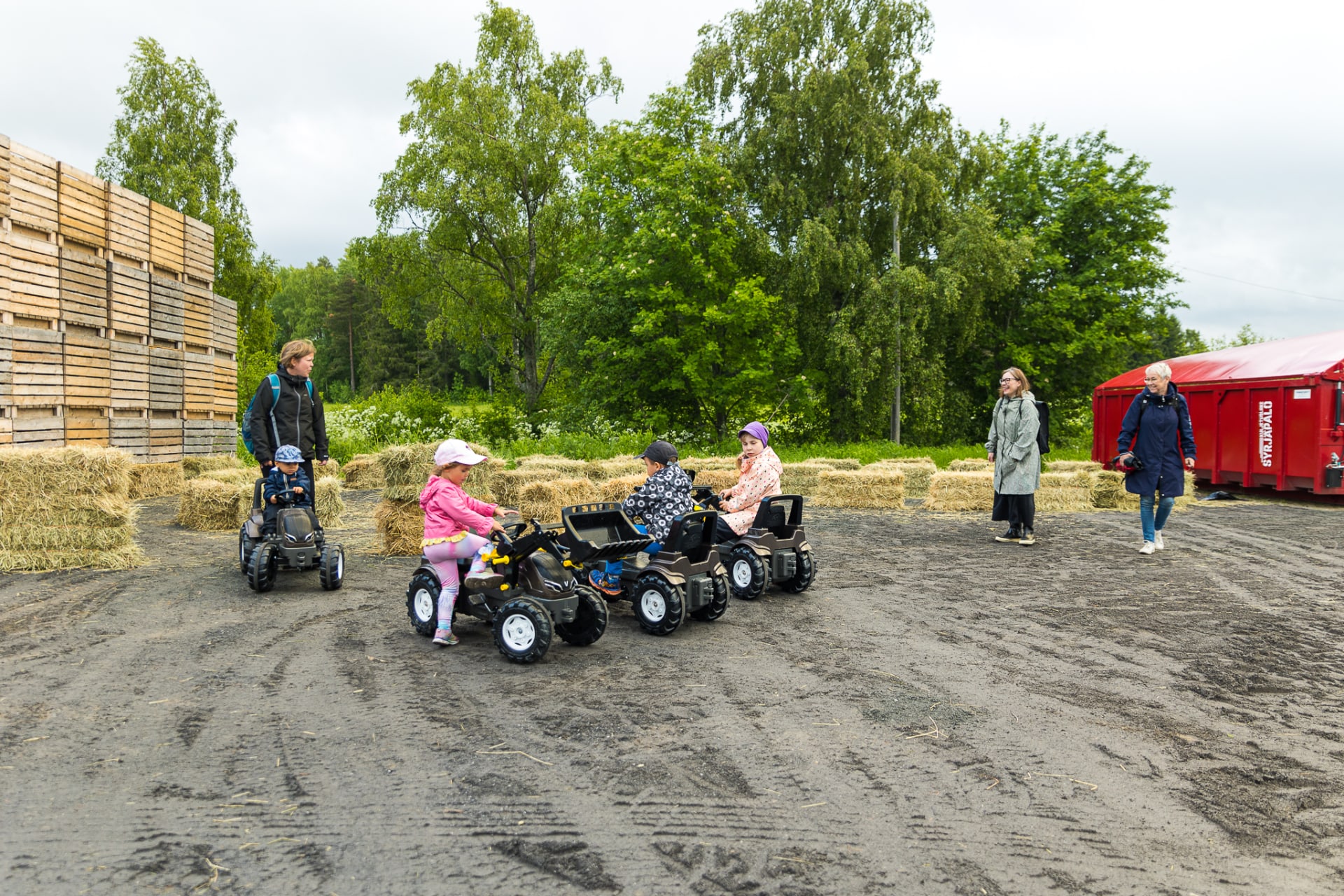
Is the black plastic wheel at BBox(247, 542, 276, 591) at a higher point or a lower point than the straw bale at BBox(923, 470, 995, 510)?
lower

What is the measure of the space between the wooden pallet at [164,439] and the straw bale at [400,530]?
822 cm

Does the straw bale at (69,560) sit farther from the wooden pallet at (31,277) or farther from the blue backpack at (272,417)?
the wooden pallet at (31,277)

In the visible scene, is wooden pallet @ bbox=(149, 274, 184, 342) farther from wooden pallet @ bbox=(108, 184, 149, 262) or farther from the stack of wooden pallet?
wooden pallet @ bbox=(108, 184, 149, 262)

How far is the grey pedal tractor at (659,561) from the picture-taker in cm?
611

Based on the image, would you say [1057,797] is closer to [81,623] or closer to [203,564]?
[81,623]

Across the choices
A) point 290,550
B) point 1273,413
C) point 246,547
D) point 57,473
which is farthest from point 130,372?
point 1273,413

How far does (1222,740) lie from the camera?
4.17 metres

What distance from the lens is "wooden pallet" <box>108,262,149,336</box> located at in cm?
1416

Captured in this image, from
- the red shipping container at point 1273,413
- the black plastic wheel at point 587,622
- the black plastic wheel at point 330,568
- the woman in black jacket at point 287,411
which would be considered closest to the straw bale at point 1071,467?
the red shipping container at point 1273,413

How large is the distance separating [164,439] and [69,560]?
814cm

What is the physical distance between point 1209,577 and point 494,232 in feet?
101

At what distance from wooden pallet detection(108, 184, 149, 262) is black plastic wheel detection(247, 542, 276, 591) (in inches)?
377

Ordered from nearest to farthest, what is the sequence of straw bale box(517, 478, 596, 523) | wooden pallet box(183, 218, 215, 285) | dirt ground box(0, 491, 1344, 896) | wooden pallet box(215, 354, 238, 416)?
dirt ground box(0, 491, 1344, 896), straw bale box(517, 478, 596, 523), wooden pallet box(183, 218, 215, 285), wooden pallet box(215, 354, 238, 416)

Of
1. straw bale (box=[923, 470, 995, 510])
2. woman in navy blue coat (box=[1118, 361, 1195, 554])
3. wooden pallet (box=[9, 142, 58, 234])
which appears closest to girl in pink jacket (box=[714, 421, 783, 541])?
woman in navy blue coat (box=[1118, 361, 1195, 554])
